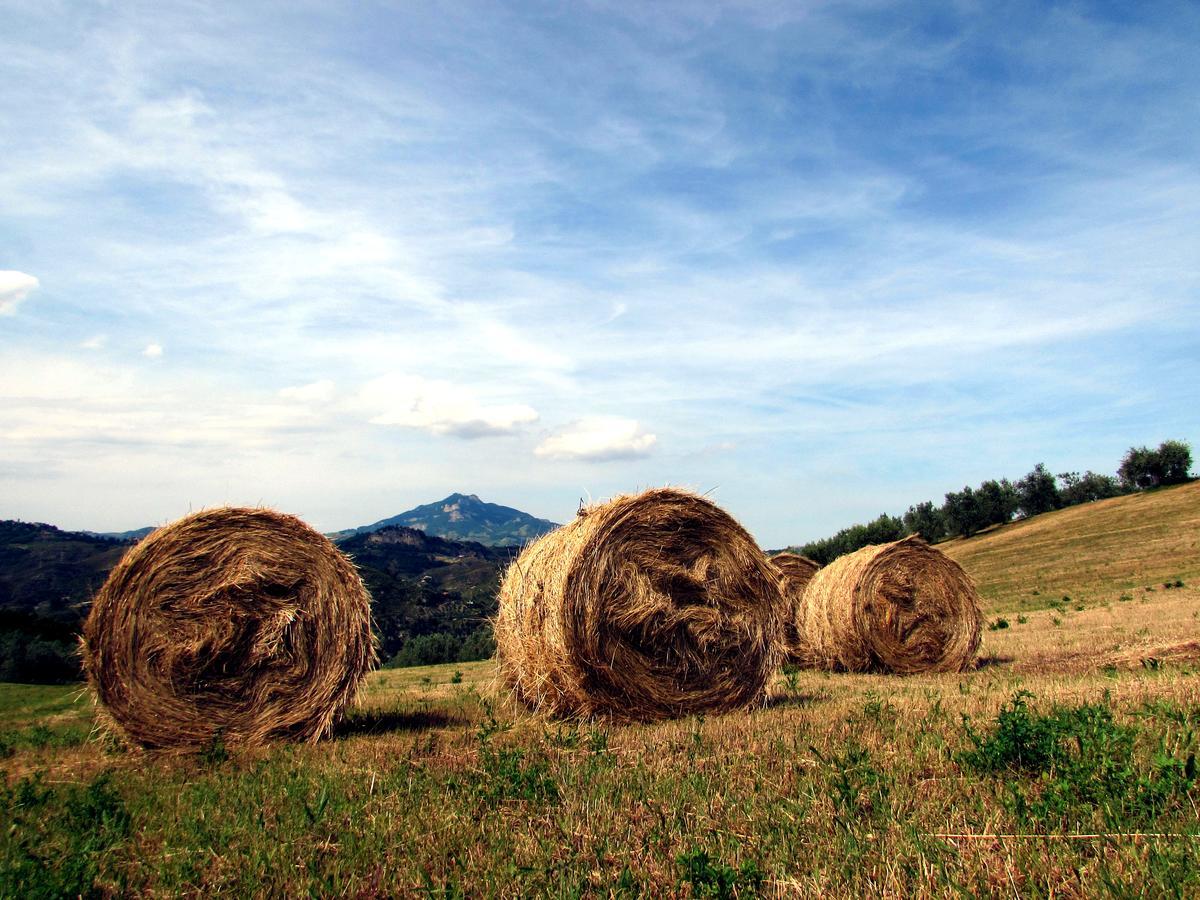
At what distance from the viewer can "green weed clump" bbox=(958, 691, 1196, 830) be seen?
13.8 feet

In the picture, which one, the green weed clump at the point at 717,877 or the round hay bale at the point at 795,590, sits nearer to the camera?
the green weed clump at the point at 717,877

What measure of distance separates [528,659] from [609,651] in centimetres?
111

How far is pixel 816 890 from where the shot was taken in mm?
3473

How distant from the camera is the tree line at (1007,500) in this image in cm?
7125

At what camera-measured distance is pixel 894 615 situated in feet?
47.7

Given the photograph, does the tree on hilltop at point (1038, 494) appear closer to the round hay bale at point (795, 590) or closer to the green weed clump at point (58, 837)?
the round hay bale at point (795, 590)

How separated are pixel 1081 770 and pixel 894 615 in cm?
1040

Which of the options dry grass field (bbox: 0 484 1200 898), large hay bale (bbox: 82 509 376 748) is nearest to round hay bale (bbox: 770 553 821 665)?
dry grass field (bbox: 0 484 1200 898)

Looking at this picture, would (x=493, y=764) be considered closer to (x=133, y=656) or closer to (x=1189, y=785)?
(x=1189, y=785)

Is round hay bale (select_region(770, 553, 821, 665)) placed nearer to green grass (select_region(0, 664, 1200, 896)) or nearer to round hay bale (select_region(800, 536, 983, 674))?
round hay bale (select_region(800, 536, 983, 674))

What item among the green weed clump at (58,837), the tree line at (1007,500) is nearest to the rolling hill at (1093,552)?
the tree line at (1007,500)

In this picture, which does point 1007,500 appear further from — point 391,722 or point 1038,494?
point 391,722

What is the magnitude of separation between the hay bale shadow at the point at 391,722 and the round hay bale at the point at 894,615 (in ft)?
25.9

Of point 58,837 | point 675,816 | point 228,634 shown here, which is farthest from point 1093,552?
point 58,837
